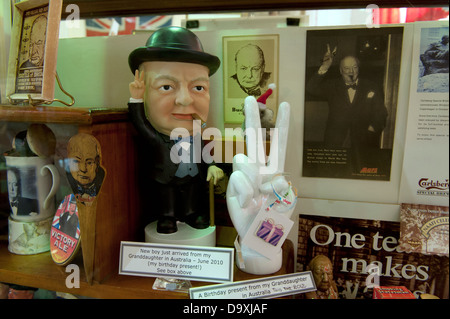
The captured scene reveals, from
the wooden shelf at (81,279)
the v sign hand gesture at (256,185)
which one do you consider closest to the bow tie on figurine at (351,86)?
the v sign hand gesture at (256,185)

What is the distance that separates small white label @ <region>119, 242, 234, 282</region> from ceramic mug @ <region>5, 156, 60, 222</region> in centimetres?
29

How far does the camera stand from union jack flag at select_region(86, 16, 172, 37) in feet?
3.10

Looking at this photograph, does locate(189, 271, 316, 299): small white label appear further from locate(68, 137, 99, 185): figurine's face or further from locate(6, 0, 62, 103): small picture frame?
locate(6, 0, 62, 103): small picture frame

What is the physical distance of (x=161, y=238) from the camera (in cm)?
76

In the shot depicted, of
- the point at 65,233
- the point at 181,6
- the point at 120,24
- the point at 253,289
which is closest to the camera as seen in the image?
the point at 253,289

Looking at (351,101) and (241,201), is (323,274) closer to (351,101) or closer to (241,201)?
(241,201)

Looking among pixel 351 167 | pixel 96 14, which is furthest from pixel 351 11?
pixel 96 14

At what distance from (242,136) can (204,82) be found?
0.16 m

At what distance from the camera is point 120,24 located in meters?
0.99

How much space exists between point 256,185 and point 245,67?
11.3 inches

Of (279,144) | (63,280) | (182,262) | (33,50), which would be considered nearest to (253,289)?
(182,262)

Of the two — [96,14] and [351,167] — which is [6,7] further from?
[351,167]

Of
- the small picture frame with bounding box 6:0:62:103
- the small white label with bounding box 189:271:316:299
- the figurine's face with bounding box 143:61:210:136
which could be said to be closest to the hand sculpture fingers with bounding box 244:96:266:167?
the figurine's face with bounding box 143:61:210:136

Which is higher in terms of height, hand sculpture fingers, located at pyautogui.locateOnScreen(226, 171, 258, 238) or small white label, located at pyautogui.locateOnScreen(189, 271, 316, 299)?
hand sculpture fingers, located at pyautogui.locateOnScreen(226, 171, 258, 238)
